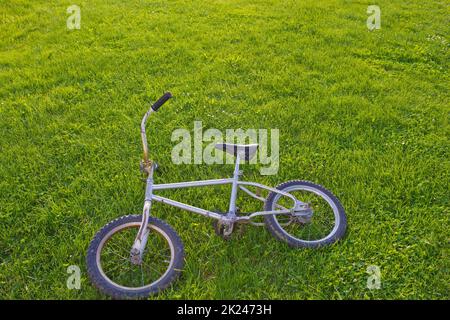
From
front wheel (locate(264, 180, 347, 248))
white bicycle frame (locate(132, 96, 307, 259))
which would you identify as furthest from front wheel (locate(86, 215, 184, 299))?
front wheel (locate(264, 180, 347, 248))

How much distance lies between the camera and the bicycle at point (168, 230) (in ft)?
10.4

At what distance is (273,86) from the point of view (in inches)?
238

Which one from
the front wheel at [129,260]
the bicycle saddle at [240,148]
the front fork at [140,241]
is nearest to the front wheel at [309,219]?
the bicycle saddle at [240,148]

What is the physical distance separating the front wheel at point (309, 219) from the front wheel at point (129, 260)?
3.30 ft

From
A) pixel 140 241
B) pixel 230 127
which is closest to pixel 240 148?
pixel 140 241

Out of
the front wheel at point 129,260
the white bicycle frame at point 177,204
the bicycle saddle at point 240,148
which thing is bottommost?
the front wheel at point 129,260

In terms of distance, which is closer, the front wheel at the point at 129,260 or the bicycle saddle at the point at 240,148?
the front wheel at the point at 129,260

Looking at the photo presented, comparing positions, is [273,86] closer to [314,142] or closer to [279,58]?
[279,58]

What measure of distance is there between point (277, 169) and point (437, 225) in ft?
5.91

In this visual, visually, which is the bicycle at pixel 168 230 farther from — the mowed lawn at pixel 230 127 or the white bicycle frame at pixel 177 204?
the mowed lawn at pixel 230 127

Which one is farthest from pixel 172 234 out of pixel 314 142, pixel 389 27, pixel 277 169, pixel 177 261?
pixel 389 27

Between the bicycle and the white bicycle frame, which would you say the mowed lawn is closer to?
the bicycle

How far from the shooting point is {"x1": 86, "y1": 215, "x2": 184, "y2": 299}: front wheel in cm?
309

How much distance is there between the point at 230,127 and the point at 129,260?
2.48m
